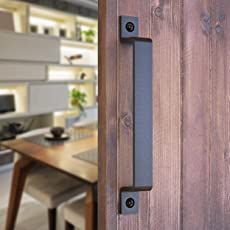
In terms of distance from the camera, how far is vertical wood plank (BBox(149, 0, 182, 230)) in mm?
593

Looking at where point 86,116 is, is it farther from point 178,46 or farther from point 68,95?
point 178,46

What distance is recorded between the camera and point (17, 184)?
217 centimetres

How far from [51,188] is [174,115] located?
64.4 inches

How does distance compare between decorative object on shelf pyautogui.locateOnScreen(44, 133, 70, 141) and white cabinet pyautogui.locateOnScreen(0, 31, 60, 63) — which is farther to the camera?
white cabinet pyautogui.locateOnScreen(0, 31, 60, 63)

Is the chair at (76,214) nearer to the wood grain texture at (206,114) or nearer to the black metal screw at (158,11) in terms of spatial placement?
the wood grain texture at (206,114)

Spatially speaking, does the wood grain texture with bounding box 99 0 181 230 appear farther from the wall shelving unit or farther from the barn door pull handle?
the wall shelving unit

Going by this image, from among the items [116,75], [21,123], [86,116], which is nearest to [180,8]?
[116,75]

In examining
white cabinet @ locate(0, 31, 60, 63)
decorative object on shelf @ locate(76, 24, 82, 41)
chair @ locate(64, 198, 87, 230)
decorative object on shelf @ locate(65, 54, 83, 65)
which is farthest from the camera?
decorative object on shelf @ locate(65, 54, 83, 65)

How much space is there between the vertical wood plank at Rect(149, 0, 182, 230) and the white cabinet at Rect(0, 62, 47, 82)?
3.18 m

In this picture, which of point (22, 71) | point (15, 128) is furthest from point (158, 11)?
point (15, 128)

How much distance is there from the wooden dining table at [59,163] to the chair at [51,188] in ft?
0.30

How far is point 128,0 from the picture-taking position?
1.85 ft

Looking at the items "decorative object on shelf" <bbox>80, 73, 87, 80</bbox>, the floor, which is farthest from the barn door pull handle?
"decorative object on shelf" <bbox>80, 73, 87, 80</bbox>

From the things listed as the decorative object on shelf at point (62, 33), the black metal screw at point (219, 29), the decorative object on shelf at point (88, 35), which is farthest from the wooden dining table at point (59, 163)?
the decorative object on shelf at point (88, 35)
